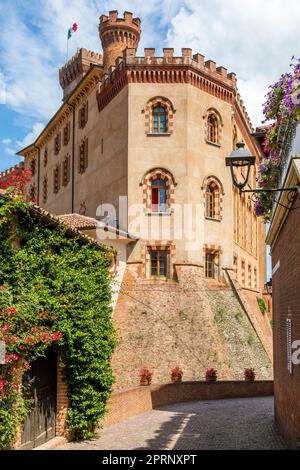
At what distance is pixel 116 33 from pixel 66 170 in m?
10.3

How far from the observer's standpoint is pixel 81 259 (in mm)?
14547

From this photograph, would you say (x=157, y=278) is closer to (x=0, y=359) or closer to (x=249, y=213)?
(x=249, y=213)

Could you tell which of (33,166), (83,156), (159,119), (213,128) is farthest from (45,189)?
(213,128)

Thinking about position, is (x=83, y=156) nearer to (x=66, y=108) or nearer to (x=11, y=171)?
(x=66, y=108)

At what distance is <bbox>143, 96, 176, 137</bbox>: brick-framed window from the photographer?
2905cm

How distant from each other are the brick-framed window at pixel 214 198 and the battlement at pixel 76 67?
24.3 m

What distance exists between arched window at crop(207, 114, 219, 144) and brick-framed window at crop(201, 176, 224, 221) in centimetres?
233

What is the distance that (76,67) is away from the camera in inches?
2000

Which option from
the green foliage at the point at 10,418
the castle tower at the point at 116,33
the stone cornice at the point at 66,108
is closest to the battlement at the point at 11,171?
the stone cornice at the point at 66,108

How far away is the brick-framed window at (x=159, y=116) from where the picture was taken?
2905cm

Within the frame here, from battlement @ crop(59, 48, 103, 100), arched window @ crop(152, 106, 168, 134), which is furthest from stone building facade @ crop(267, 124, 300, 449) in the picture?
battlement @ crop(59, 48, 103, 100)

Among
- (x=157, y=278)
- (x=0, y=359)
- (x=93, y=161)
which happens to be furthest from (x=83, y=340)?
(x=93, y=161)

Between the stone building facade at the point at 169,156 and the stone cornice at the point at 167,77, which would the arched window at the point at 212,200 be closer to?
the stone building facade at the point at 169,156
